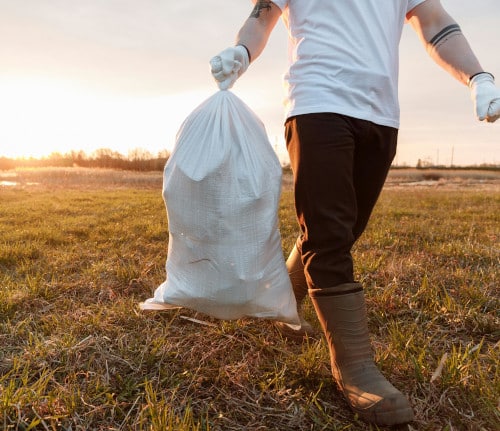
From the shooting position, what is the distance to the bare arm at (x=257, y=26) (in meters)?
1.75

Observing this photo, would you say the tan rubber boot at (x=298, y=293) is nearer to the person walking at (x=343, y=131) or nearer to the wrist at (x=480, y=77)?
the person walking at (x=343, y=131)

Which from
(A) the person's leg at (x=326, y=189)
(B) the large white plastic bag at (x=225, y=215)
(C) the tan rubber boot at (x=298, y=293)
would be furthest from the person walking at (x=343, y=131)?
(C) the tan rubber boot at (x=298, y=293)

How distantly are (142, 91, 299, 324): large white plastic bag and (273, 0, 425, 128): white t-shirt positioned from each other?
A: 0.24 metres

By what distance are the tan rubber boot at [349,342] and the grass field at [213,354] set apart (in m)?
0.08

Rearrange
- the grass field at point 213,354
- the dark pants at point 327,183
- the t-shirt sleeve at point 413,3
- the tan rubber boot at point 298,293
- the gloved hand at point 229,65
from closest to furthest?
the grass field at point 213,354 → the dark pants at point 327,183 → the gloved hand at point 229,65 → the t-shirt sleeve at point 413,3 → the tan rubber boot at point 298,293

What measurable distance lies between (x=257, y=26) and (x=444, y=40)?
2.47 ft

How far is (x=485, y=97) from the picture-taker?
161 cm

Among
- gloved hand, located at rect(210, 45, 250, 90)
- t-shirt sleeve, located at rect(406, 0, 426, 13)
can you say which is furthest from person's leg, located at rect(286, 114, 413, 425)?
t-shirt sleeve, located at rect(406, 0, 426, 13)

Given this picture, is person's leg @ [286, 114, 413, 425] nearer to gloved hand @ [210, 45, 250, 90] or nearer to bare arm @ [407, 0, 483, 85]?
gloved hand @ [210, 45, 250, 90]

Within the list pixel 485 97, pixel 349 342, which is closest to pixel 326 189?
pixel 349 342

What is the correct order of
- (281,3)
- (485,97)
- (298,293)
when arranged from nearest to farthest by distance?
(485,97)
(281,3)
(298,293)

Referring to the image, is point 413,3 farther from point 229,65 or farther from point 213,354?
point 213,354

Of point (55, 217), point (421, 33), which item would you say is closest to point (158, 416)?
point (421, 33)

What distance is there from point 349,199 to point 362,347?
0.53 metres
